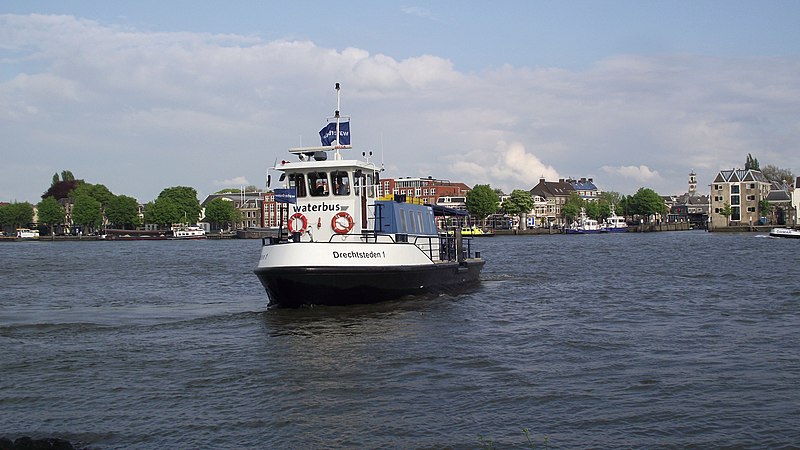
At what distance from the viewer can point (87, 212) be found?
6816 inches

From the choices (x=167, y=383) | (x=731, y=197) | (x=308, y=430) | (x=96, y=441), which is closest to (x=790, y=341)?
(x=308, y=430)

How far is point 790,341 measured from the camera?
18766 mm

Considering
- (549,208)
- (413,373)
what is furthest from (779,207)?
(413,373)

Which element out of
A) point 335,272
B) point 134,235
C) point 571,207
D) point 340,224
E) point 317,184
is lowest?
point 335,272

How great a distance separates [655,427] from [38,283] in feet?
123

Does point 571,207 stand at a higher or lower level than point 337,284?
higher

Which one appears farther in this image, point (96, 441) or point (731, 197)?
point (731, 197)

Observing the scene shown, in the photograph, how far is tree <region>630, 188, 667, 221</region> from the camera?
179363 mm

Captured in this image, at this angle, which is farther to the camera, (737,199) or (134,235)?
(134,235)

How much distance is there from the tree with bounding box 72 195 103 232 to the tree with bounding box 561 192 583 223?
350 ft

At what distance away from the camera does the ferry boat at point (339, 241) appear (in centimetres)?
2341

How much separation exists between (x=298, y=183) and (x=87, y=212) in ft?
526

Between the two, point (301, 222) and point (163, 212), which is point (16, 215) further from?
point (301, 222)

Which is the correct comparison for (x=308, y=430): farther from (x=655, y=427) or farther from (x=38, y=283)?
(x=38, y=283)
